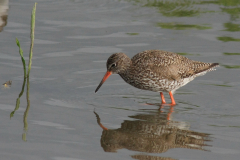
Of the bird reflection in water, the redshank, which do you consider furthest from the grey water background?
the redshank

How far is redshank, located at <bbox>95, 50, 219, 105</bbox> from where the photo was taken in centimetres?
1056

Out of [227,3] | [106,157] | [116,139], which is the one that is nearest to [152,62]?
[116,139]

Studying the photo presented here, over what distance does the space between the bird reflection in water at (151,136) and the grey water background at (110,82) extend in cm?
3

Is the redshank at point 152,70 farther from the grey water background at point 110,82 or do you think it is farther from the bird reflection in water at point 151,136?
the bird reflection in water at point 151,136

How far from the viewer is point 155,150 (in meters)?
7.79

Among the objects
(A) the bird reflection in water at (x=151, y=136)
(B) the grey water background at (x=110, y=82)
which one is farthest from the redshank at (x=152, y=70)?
(A) the bird reflection in water at (x=151, y=136)

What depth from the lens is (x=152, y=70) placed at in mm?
10570

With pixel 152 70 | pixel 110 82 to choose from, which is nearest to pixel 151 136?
pixel 152 70

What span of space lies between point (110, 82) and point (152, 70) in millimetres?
1647

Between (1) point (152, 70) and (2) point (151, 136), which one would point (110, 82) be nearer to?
(1) point (152, 70)

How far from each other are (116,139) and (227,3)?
10.8 meters

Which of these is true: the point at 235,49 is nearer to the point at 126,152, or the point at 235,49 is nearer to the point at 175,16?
the point at 175,16

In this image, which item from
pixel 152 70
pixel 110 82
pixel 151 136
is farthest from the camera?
pixel 110 82

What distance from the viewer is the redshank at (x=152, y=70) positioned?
10.6m
